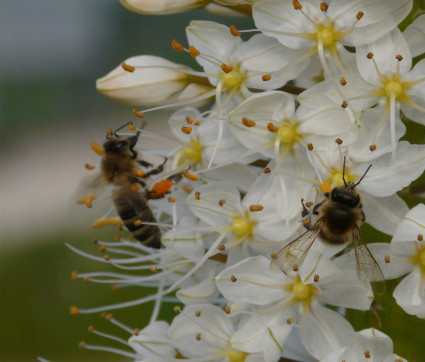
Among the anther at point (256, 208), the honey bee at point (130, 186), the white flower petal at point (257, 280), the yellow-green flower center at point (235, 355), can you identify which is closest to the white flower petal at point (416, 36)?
the anther at point (256, 208)

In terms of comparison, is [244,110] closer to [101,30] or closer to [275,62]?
[275,62]

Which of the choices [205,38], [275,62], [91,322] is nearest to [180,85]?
[205,38]

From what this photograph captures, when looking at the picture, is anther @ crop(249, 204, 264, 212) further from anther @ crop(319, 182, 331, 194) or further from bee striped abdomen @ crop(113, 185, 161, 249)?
bee striped abdomen @ crop(113, 185, 161, 249)

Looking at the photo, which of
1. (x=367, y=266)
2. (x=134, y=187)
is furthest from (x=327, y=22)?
(x=134, y=187)

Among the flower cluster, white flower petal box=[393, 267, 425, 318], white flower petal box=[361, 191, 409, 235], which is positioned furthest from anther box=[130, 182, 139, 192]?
white flower petal box=[393, 267, 425, 318]

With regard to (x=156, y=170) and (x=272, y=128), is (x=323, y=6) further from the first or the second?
(x=156, y=170)
